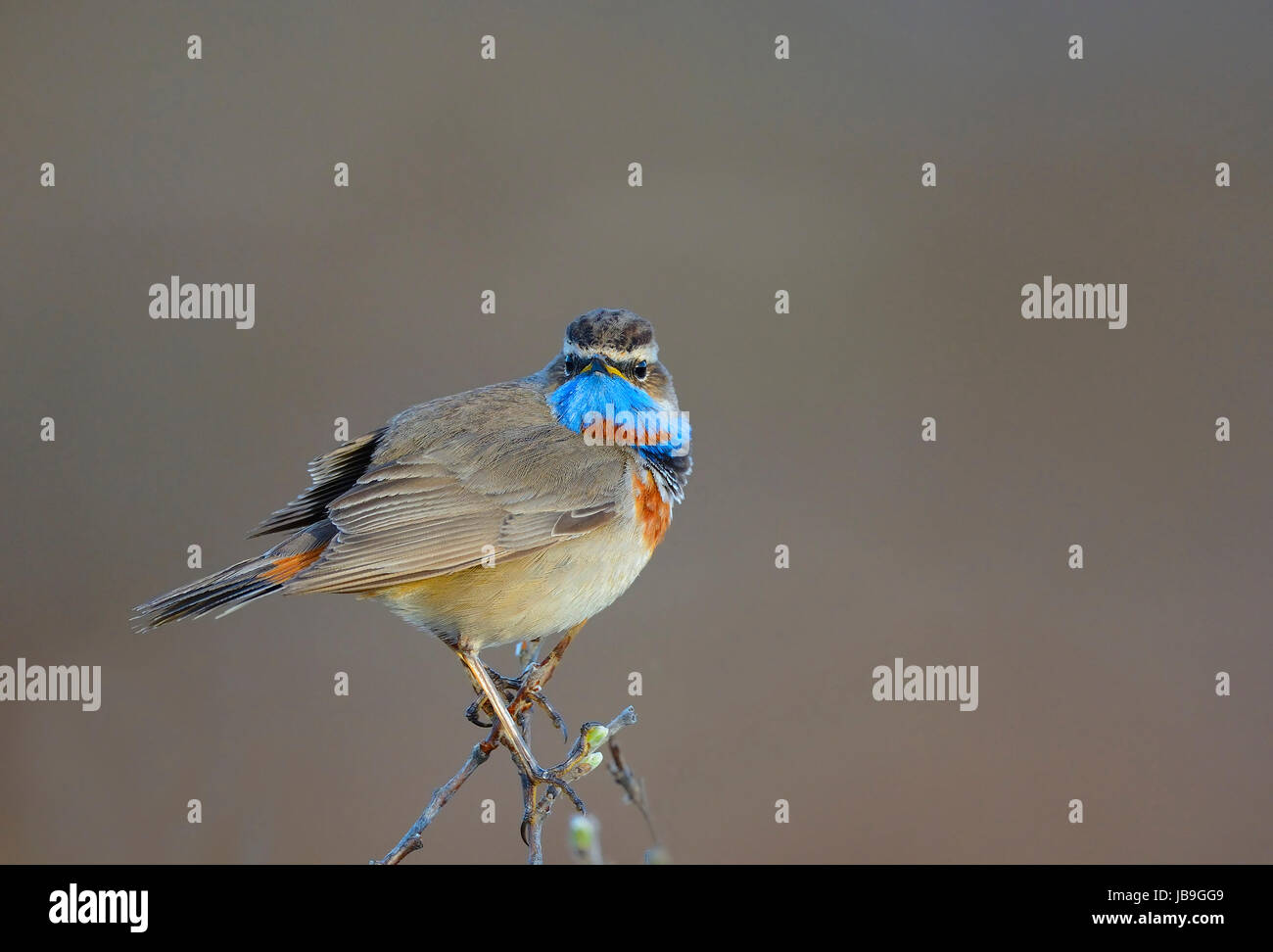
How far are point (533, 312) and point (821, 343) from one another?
2288 millimetres

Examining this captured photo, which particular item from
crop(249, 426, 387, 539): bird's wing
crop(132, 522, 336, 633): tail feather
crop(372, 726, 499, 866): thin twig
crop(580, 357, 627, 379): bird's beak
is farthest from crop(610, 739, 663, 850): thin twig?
crop(249, 426, 387, 539): bird's wing

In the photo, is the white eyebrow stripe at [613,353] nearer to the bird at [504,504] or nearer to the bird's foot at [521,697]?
the bird at [504,504]

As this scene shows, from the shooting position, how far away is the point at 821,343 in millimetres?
9727

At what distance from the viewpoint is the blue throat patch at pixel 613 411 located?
175 inches

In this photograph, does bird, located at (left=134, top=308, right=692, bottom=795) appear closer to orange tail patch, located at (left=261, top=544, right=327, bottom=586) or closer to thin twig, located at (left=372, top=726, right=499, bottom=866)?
orange tail patch, located at (left=261, top=544, right=327, bottom=586)

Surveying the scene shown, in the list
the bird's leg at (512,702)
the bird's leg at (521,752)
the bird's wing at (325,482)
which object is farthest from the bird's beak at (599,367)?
the bird's leg at (521,752)

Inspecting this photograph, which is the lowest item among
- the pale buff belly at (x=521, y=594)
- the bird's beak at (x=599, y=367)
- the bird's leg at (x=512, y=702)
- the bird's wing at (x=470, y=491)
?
the bird's leg at (x=512, y=702)

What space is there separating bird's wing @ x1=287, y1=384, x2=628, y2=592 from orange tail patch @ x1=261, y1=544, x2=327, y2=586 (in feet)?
0.25

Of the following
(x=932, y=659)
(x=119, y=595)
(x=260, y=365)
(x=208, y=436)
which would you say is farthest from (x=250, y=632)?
(x=932, y=659)

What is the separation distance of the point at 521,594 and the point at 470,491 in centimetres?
44

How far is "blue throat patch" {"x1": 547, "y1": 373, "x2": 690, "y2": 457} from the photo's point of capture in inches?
175

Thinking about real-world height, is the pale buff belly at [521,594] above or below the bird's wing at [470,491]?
below

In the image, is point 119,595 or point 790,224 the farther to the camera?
point 790,224

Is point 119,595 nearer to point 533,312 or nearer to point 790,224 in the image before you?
point 533,312
